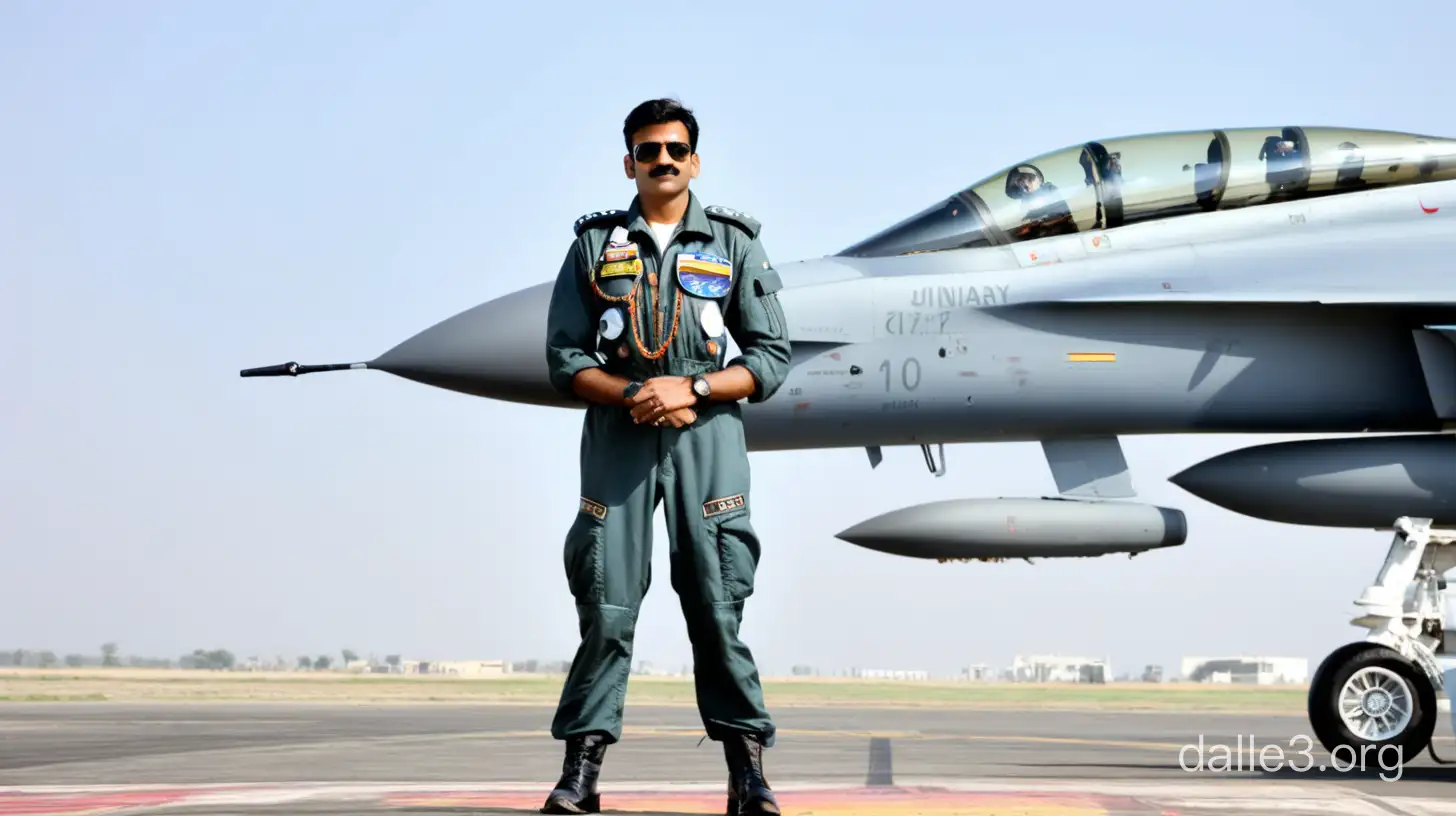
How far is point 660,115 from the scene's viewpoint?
522 cm

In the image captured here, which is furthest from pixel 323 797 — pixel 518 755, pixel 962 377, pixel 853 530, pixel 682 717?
pixel 682 717

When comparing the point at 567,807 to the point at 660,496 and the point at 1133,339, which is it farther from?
the point at 1133,339

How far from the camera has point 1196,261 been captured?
10477 millimetres

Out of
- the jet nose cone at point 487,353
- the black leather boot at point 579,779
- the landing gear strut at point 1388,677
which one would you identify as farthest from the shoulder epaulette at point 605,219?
the landing gear strut at point 1388,677

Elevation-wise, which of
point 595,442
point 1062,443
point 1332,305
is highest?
point 1332,305

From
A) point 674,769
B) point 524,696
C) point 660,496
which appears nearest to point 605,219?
Answer: point 660,496

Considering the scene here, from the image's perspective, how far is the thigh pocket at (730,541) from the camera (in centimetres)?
504

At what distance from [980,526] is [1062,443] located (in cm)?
126

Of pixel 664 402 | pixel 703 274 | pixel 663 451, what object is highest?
pixel 703 274

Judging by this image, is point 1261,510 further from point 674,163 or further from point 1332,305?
point 674,163

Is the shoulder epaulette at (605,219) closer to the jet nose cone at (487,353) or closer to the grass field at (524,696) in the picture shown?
the jet nose cone at (487,353)

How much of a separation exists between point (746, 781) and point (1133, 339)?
6.33 m

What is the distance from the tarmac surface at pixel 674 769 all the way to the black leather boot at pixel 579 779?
0.11 m

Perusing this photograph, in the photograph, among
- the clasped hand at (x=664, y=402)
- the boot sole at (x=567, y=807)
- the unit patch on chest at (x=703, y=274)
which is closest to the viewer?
the boot sole at (x=567, y=807)
